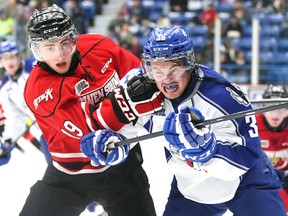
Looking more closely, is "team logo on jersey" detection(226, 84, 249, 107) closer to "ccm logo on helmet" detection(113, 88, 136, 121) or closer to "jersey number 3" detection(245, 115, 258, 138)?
"jersey number 3" detection(245, 115, 258, 138)

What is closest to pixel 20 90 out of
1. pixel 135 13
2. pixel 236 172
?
pixel 236 172

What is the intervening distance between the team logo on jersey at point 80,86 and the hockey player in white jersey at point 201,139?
0.27 meters

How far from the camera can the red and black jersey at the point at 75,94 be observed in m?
2.63

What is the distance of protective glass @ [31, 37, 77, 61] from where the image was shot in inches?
104

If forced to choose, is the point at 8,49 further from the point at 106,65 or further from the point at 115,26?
the point at 115,26

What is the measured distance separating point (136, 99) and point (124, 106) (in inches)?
3.1

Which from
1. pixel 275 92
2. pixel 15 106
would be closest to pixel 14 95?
pixel 15 106

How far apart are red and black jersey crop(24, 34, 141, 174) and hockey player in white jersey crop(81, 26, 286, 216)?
0.62 feet

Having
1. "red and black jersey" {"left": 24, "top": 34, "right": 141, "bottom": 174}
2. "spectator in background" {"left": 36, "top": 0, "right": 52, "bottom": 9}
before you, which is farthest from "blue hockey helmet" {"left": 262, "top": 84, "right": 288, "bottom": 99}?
"spectator in background" {"left": 36, "top": 0, "right": 52, "bottom": 9}

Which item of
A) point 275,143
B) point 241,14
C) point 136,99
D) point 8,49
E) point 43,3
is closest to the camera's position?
point 136,99

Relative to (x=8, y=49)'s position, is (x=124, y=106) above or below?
above

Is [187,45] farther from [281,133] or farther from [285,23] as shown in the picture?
[285,23]

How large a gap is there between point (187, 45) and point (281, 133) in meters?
1.46

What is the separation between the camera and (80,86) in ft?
8.86
